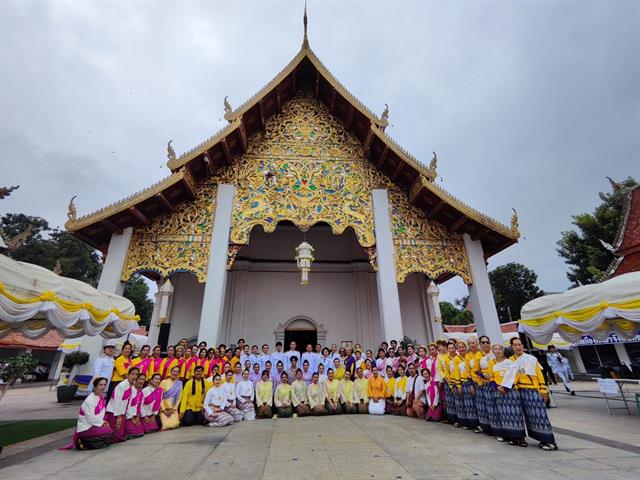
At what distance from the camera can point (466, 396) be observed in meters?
4.48

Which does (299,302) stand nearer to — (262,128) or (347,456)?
(262,128)

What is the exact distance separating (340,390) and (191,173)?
21.8ft

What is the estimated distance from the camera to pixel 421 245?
8758 millimetres

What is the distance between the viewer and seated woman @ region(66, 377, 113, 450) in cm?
364

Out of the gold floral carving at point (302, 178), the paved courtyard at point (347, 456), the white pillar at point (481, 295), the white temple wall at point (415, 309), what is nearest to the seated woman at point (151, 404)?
the paved courtyard at point (347, 456)

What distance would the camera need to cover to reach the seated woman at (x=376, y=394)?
232 inches

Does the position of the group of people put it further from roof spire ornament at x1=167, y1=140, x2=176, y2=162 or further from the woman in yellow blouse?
roof spire ornament at x1=167, y1=140, x2=176, y2=162

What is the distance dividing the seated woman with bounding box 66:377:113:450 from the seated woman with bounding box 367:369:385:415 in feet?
13.9

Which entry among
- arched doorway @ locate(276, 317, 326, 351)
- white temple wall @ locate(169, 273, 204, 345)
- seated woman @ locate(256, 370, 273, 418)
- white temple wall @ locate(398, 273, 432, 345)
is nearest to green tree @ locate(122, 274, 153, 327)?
white temple wall @ locate(169, 273, 204, 345)

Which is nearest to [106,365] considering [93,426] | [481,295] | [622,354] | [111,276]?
[93,426]

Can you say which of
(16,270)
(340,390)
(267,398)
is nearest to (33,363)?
(16,270)

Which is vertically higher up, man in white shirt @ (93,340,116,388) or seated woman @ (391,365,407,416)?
man in white shirt @ (93,340,116,388)

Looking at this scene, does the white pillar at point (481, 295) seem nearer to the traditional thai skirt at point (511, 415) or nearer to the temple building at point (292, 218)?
the temple building at point (292, 218)

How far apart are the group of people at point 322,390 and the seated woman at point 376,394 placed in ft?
0.06
